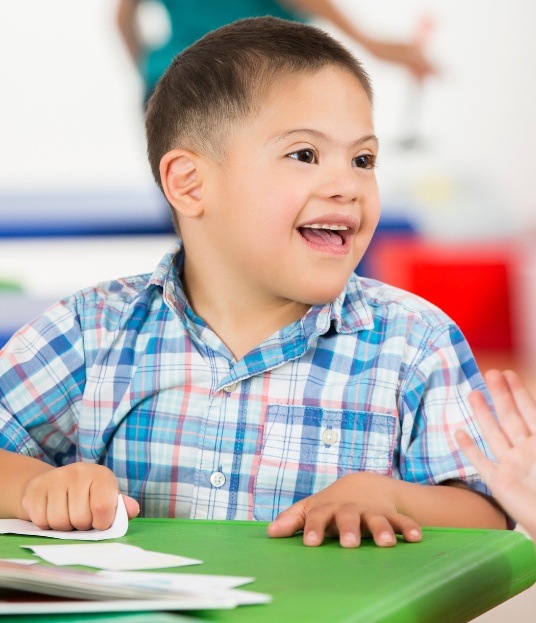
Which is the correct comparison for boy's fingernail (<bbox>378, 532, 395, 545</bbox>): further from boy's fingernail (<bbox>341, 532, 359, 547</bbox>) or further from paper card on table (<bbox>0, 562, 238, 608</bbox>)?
paper card on table (<bbox>0, 562, 238, 608</bbox>)

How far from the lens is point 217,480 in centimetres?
112

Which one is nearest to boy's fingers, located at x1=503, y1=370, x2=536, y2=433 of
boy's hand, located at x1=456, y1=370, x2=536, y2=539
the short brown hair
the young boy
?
boy's hand, located at x1=456, y1=370, x2=536, y2=539

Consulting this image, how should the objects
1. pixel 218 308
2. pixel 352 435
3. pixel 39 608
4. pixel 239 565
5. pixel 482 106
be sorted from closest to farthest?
pixel 39 608 < pixel 239 565 < pixel 352 435 < pixel 218 308 < pixel 482 106

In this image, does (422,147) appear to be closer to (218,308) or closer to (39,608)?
(218,308)

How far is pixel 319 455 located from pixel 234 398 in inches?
4.3

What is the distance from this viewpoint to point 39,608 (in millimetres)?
567

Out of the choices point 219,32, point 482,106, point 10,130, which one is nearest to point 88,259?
point 10,130

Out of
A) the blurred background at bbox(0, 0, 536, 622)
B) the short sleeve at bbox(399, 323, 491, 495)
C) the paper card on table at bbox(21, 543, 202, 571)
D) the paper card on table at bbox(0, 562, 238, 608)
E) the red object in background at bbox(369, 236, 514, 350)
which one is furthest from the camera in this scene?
the blurred background at bbox(0, 0, 536, 622)

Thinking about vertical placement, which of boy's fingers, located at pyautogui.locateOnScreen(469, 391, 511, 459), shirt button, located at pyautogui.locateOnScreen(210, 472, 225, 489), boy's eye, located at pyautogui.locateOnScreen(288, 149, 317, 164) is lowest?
shirt button, located at pyautogui.locateOnScreen(210, 472, 225, 489)

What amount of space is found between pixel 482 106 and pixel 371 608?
13.1 feet

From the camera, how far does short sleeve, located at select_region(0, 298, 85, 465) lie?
3.82ft

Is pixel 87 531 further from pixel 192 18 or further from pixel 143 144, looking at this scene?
pixel 143 144

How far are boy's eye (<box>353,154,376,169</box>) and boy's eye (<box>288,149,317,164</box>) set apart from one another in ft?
0.16

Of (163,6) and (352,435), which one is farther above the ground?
(163,6)
